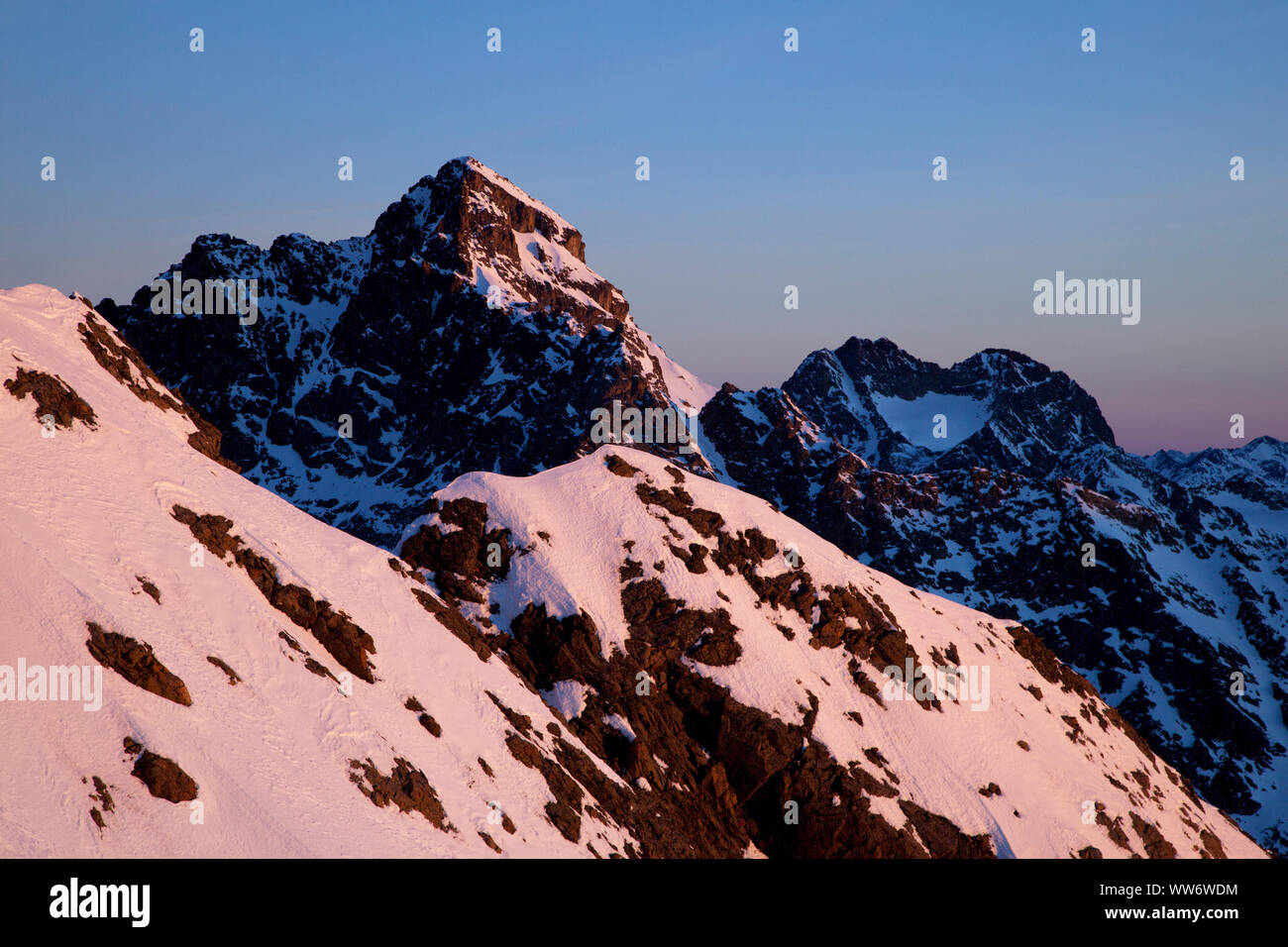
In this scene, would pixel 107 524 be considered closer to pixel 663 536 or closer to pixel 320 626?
pixel 320 626

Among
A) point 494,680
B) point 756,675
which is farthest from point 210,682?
point 756,675

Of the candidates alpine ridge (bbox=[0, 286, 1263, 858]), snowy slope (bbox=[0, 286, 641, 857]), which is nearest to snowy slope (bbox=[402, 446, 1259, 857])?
alpine ridge (bbox=[0, 286, 1263, 858])

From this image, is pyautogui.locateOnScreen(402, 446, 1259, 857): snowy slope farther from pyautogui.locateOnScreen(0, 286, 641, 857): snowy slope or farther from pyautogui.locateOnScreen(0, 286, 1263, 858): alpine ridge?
pyautogui.locateOnScreen(0, 286, 641, 857): snowy slope

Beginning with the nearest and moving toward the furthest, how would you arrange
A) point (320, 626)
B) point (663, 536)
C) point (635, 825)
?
1. point (320, 626)
2. point (635, 825)
3. point (663, 536)

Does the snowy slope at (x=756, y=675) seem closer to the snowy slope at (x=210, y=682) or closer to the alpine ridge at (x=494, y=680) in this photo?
the alpine ridge at (x=494, y=680)

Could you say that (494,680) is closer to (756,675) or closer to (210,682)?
(756,675)

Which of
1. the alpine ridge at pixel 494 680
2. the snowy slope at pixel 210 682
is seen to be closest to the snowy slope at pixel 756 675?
the alpine ridge at pixel 494 680
